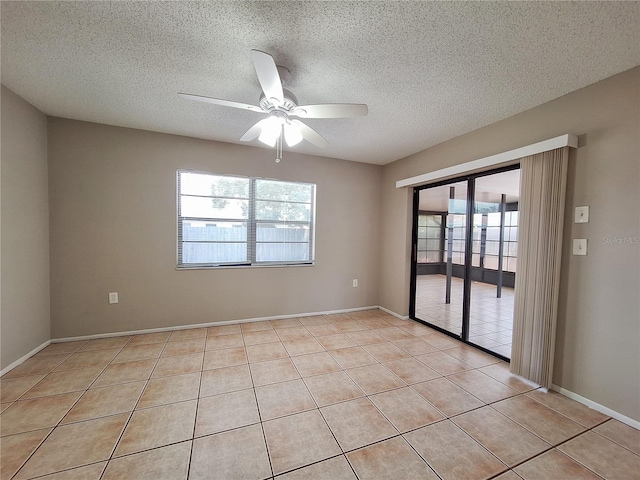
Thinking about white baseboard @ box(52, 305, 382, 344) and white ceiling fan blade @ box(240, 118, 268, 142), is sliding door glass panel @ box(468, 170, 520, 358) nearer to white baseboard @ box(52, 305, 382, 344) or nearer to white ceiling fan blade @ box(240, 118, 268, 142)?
white baseboard @ box(52, 305, 382, 344)

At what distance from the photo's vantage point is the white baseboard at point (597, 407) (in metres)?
1.79

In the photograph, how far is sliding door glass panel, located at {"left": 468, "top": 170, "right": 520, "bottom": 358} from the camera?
291 centimetres

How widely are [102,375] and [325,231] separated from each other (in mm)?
3063

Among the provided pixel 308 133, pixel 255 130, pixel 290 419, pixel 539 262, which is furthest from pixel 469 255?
pixel 255 130

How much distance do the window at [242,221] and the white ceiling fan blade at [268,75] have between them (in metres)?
2.06

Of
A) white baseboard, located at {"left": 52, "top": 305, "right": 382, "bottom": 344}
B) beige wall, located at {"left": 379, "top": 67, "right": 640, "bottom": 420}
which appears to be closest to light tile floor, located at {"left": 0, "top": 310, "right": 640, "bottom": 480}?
white baseboard, located at {"left": 52, "top": 305, "right": 382, "bottom": 344}

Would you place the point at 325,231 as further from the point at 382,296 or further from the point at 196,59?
the point at 196,59

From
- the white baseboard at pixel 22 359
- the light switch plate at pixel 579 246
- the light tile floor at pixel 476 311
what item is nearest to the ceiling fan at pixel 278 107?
the light switch plate at pixel 579 246

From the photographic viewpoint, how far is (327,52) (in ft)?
5.65

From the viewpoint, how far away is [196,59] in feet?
6.00

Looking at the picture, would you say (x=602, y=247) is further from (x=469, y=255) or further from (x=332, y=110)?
(x=332, y=110)

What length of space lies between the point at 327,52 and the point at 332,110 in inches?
13.9

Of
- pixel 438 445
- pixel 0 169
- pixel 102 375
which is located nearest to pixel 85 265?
pixel 0 169

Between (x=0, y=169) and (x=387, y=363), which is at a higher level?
(x=0, y=169)
